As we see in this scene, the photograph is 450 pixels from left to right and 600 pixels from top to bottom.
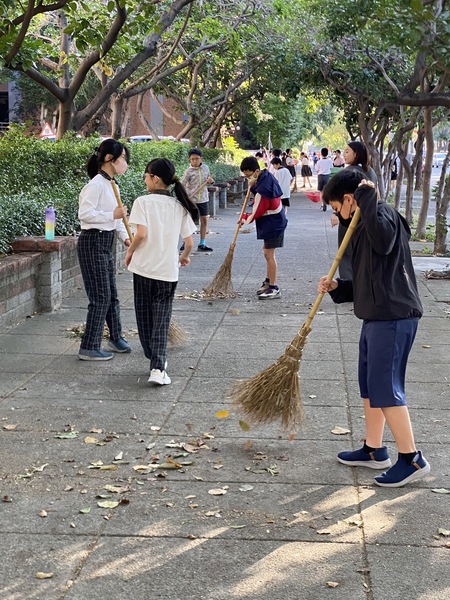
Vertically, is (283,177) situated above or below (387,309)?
above

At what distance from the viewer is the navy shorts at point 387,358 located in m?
4.68

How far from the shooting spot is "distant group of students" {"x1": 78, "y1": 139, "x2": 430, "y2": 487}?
184 inches

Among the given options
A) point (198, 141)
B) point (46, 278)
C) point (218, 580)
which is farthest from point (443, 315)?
point (198, 141)

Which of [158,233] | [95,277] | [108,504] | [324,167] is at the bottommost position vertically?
[108,504]

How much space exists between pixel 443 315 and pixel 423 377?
2720 millimetres

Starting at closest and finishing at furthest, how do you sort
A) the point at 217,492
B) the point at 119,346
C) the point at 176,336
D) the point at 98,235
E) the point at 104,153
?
the point at 217,492 < the point at 104,153 < the point at 98,235 < the point at 119,346 < the point at 176,336

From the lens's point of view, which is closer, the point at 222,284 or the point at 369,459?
the point at 369,459

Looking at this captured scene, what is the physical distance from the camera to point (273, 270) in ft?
34.4

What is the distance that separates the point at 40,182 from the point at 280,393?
825 centimetres

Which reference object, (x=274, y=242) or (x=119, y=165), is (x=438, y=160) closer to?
(x=274, y=242)

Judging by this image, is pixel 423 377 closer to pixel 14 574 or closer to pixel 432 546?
pixel 432 546

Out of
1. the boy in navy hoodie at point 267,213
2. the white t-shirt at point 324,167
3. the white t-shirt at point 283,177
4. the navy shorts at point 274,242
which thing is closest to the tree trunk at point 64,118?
the white t-shirt at point 283,177

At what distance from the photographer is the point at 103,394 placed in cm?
646

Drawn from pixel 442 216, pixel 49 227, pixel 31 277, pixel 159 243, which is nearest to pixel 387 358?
pixel 159 243
